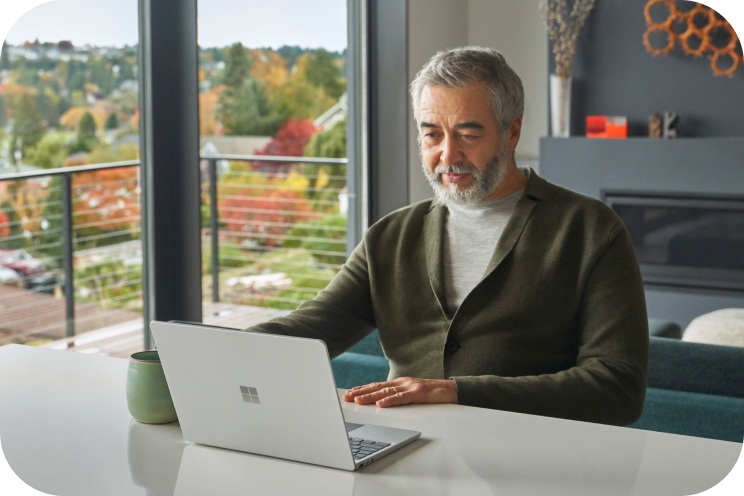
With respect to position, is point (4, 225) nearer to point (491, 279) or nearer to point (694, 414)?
point (491, 279)

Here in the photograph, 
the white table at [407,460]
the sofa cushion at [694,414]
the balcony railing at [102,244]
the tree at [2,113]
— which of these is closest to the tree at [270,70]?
the balcony railing at [102,244]

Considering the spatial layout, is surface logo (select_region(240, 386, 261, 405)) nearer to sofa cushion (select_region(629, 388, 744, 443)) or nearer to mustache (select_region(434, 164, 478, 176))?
mustache (select_region(434, 164, 478, 176))

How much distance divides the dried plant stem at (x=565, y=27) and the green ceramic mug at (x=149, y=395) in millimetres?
4400

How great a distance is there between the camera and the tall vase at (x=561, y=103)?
18.7ft

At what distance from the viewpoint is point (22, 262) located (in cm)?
345

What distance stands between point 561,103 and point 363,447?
4502 mm

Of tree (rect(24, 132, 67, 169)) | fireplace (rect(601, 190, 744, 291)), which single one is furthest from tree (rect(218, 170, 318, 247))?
fireplace (rect(601, 190, 744, 291))

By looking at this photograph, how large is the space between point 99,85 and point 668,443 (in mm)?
2595

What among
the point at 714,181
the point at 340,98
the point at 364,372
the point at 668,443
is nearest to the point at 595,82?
the point at 714,181

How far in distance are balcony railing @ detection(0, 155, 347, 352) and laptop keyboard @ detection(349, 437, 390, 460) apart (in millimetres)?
2213

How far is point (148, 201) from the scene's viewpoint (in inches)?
144

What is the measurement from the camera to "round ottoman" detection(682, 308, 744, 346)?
342 centimetres

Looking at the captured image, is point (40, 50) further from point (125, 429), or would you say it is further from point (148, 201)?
point (125, 429)

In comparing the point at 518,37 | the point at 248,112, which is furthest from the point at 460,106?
the point at 518,37
